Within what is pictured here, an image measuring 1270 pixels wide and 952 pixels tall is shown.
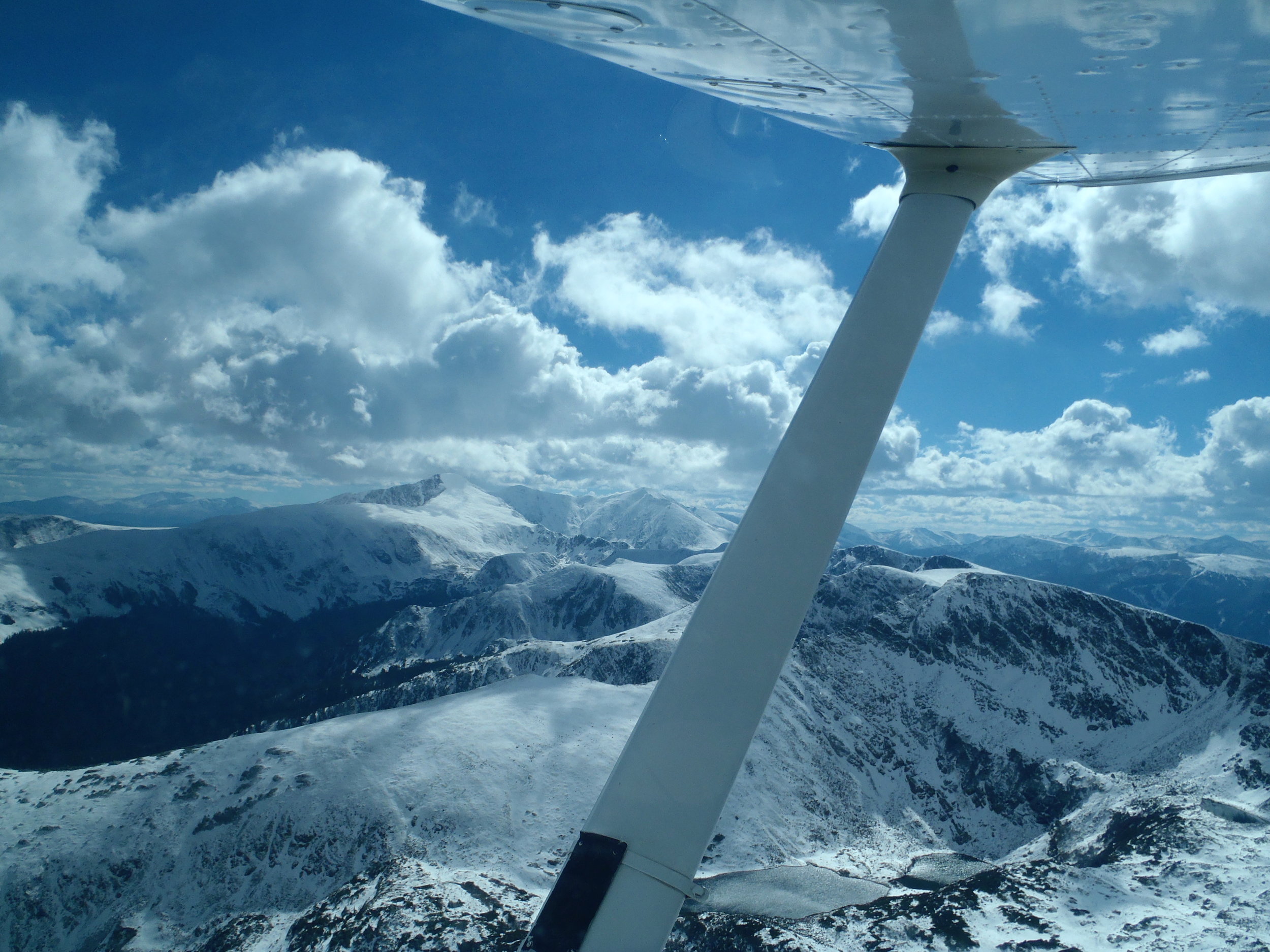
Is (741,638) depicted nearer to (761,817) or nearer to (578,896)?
(578,896)

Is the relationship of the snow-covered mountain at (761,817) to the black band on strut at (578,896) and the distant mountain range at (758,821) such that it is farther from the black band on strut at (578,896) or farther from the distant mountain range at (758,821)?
the black band on strut at (578,896)

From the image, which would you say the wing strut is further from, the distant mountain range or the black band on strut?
the distant mountain range

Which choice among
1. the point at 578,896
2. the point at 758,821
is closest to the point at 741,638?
the point at 578,896

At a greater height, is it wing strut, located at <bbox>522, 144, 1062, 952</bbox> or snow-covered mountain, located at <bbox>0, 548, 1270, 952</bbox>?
wing strut, located at <bbox>522, 144, 1062, 952</bbox>

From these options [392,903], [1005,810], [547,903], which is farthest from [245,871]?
[1005,810]

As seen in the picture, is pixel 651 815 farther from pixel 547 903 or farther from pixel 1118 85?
pixel 1118 85

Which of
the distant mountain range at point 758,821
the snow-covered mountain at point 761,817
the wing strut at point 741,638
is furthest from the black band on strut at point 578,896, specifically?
the snow-covered mountain at point 761,817

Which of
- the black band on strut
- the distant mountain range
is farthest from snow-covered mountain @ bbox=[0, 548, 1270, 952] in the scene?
the black band on strut

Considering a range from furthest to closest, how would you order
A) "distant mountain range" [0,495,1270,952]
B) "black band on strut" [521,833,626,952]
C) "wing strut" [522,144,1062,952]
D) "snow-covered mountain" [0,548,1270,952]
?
"snow-covered mountain" [0,548,1270,952] → "distant mountain range" [0,495,1270,952] → "wing strut" [522,144,1062,952] → "black band on strut" [521,833,626,952]
